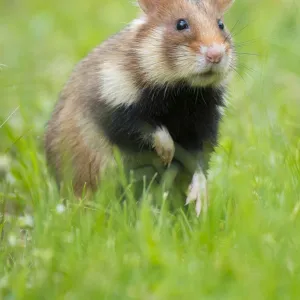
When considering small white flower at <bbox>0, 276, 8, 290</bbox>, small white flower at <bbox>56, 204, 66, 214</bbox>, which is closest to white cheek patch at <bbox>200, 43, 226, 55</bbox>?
small white flower at <bbox>56, 204, 66, 214</bbox>

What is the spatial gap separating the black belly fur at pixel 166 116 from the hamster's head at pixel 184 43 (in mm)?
109

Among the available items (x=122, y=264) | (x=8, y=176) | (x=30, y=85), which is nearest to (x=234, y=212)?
(x=122, y=264)

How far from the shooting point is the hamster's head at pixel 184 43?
4.75 m

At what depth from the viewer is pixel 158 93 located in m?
4.99

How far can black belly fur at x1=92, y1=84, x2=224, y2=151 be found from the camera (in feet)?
16.4

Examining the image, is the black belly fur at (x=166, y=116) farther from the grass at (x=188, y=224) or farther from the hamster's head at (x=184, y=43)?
the grass at (x=188, y=224)

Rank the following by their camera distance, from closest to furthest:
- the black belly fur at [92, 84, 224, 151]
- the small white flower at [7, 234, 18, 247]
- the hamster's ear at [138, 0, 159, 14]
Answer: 1. the small white flower at [7, 234, 18, 247]
2. the black belly fur at [92, 84, 224, 151]
3. the hamster's ear at [138, 0, 159, 14]

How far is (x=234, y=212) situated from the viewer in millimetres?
4441

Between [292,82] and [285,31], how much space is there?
967mm

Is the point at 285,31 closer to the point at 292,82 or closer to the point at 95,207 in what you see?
the point at 292,82

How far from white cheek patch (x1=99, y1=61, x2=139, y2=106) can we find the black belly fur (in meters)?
0.04

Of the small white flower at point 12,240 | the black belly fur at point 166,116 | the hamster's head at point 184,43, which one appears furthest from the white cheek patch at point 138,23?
the small white flower at point 12,240

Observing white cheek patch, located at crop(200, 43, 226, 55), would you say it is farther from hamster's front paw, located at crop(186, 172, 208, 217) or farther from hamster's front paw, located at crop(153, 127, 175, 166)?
hamster's front paw, located at crop(186, 172, 208, 217)

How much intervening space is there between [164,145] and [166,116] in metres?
0.23
